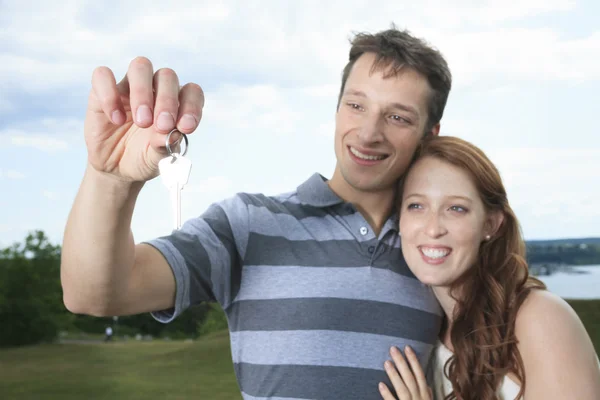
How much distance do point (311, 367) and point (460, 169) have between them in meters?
0.81

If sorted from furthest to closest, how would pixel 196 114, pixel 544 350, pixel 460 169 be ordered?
pixel 460 169 < pixel 544 350 < pixel 196 114

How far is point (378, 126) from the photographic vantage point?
7.50ft

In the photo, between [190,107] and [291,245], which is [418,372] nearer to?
[291,245]

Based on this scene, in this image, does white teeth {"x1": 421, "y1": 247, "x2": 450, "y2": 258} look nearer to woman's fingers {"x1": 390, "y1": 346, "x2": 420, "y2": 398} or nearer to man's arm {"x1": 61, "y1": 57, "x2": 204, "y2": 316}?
woman's fingers {"x1": 390, "y1": 346, "x2": 420, "y2": 398}

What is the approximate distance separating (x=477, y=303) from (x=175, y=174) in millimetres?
1339

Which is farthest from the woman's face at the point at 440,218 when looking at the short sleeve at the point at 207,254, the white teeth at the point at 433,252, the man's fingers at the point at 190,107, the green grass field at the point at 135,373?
the green grass field at the point at 135,373

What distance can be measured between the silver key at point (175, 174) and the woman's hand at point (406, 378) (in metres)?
0.99

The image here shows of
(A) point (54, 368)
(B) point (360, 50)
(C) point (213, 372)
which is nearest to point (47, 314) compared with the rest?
(A) point (54, 368)

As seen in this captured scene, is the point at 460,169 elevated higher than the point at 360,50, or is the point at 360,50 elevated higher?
the point at 360,50

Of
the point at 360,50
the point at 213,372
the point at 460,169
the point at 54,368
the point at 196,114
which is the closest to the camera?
the point at 196,114

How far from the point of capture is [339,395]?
2.01 meters

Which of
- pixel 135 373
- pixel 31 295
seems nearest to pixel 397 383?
pixel 135 373

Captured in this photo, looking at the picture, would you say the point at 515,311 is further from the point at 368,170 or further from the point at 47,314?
the point at 47,314

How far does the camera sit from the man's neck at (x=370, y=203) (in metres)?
2.36
